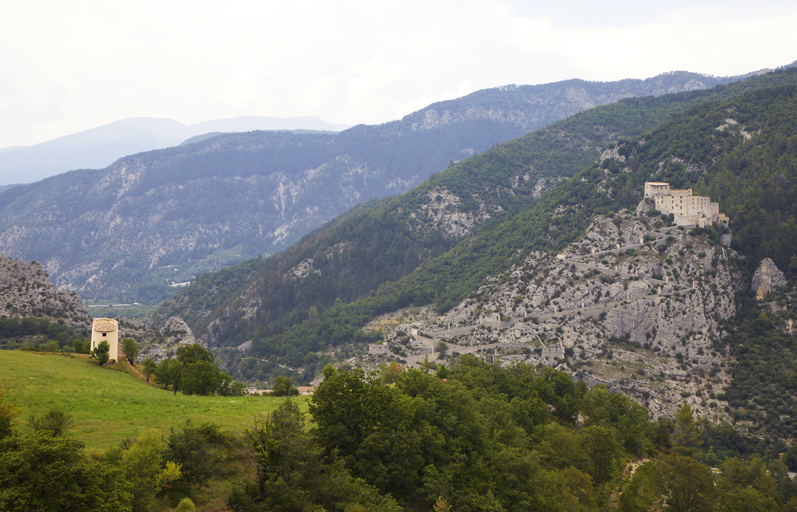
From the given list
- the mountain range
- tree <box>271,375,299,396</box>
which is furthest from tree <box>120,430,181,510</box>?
the mountain range

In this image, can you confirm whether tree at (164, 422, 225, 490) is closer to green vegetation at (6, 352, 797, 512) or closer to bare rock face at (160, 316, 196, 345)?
green vegetation at (6, 352, 797, 512)

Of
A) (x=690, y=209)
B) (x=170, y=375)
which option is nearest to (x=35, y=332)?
(x=170, y=375)

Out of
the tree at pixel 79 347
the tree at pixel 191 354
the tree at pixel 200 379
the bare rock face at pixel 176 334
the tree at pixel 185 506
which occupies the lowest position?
the bare rock face at pixel 176 334

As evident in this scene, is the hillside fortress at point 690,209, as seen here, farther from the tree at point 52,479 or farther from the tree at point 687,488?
the tree at point 52,479

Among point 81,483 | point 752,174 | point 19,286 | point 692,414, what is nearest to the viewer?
point 81,483

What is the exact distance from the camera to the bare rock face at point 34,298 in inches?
3738

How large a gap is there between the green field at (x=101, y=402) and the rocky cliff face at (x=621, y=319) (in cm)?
6589

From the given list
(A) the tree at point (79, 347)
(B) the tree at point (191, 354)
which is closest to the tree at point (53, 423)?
(B) the tree at point (191, 354)

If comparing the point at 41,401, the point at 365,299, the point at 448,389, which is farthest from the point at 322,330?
the point at 41,401

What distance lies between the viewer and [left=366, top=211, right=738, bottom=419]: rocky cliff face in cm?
9838

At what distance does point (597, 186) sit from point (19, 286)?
424 ft

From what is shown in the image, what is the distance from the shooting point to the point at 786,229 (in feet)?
→ 373

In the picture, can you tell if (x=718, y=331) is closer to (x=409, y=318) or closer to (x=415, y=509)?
(x=409, y=318)

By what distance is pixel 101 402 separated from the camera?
130ft
